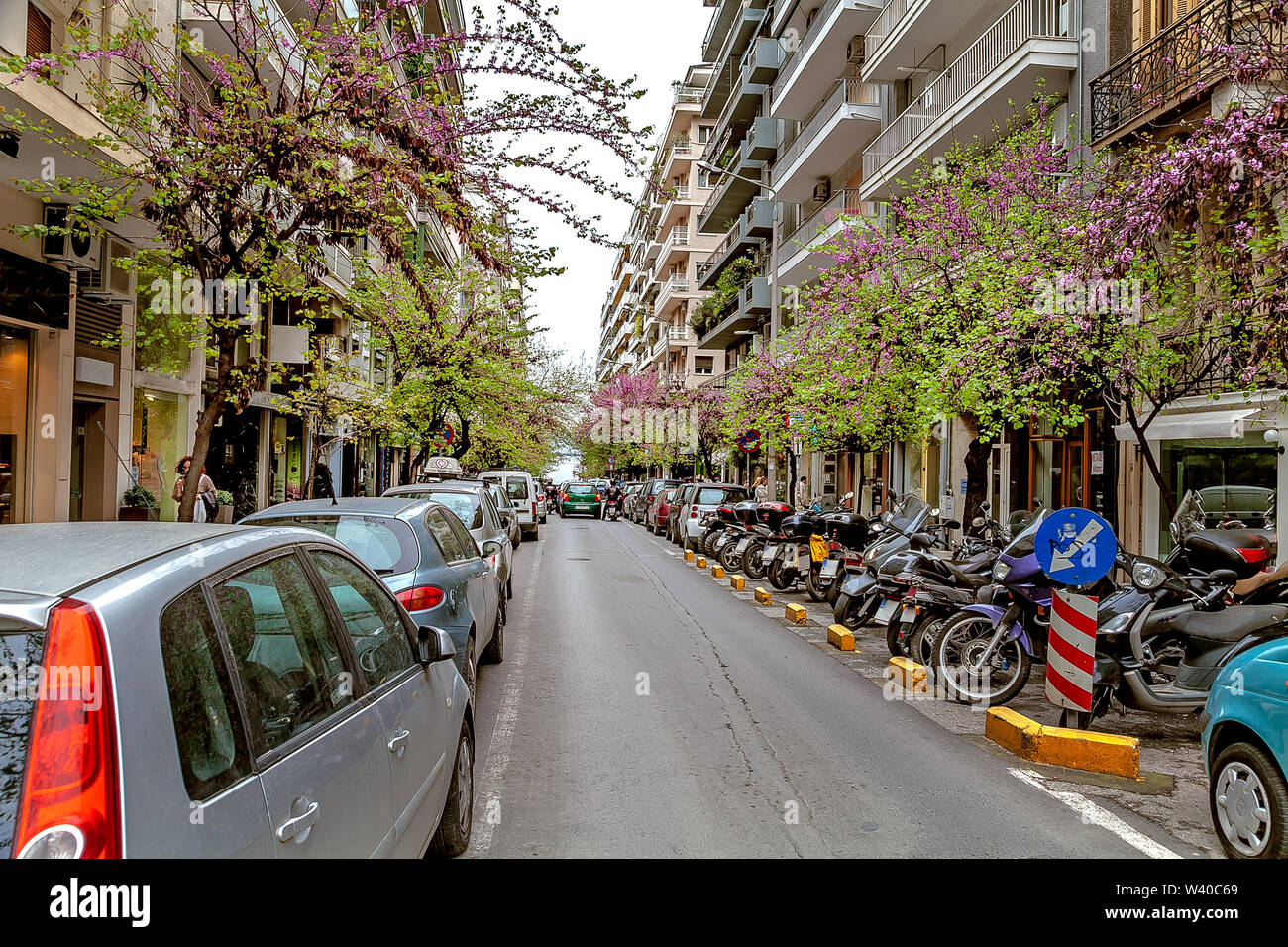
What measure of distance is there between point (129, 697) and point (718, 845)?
3.36 metres

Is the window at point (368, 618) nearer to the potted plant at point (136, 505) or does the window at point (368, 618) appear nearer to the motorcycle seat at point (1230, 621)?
the motorcycle seat at point (1230, 621)

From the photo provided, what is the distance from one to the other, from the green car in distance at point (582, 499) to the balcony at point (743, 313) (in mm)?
10419

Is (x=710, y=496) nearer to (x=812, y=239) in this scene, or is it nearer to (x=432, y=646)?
(x=812, y=239)

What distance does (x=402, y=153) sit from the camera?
1033cm

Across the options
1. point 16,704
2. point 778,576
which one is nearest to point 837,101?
point 778,576

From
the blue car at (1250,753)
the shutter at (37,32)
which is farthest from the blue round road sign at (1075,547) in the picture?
the shutter at (37,32)

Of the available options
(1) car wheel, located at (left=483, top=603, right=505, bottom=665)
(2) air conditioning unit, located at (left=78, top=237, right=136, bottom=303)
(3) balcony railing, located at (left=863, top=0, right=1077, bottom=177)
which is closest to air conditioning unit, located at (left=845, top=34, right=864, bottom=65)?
(3) balcony railing, located at (left=863, top=0, right=1077, bottom=177)

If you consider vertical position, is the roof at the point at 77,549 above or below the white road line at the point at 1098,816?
above

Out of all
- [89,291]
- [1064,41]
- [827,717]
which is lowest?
[827,717]

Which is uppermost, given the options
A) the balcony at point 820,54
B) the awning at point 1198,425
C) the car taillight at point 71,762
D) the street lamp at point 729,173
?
the balcony at point 820,54

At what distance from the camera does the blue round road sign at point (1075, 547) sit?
6836mm

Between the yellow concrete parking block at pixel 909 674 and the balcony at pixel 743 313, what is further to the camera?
the balcony at pixel 743 313

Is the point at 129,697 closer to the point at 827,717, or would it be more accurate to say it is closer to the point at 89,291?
the point at 827,717
